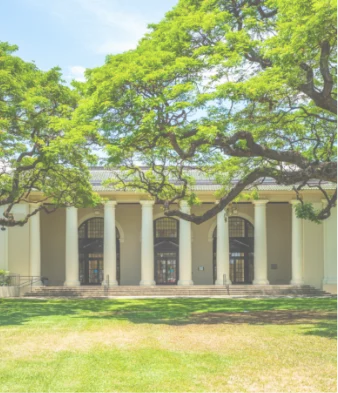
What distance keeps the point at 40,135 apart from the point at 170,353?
15473mm

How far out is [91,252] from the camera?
4528cm

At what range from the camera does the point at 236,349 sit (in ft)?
43.3

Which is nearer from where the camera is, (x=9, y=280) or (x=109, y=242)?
(x=9, y=280)

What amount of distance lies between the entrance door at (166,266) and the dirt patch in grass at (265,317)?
21.5 meters

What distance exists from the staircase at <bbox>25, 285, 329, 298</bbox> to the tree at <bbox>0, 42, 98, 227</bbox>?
9771 millimetres

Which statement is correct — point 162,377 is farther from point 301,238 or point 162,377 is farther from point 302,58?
point 301,238

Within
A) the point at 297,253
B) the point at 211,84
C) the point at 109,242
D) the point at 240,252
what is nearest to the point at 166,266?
the point at 240,252

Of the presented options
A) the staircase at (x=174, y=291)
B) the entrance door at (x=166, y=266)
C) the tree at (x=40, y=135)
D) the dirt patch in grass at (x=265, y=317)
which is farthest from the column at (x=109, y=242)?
the dirt patch in grass at (x=265, y=317)

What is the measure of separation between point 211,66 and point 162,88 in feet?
5.88

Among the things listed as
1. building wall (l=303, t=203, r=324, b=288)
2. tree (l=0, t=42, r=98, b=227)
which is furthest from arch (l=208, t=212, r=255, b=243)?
tree (l=0, t=42, r=98, b=227)

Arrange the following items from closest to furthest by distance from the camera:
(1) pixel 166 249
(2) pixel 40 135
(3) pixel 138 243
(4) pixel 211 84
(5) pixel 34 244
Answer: (4) pixel 211 84 < (2) pixel 40 135 < (5) pixel 34 244 < (1) pixel 166 249 < (3) pixel 138 243

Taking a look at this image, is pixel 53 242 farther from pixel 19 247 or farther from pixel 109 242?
pixel 109 242

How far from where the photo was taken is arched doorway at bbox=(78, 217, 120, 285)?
45188mm

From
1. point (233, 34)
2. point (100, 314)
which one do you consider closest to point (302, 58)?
point (233, 34)
